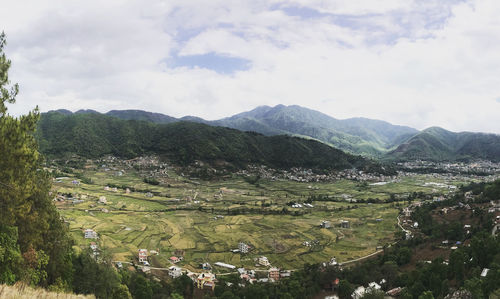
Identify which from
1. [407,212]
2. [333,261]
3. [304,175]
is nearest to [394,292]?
[333,261]

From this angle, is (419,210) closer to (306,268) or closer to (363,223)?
(363,223)

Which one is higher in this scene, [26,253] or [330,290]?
[26,253]

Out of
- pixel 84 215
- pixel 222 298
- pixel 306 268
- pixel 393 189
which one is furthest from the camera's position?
pixel 393 189

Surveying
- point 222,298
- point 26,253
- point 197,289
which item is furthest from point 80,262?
point 197,289

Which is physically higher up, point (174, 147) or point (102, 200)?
point (174, 147)

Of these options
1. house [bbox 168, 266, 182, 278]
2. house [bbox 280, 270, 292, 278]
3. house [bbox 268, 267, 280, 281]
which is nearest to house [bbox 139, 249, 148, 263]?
house [bbox 168, 266, 182, 278]

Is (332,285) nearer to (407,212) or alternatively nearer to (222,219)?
(222,219)

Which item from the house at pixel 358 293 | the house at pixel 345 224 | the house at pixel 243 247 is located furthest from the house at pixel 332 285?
the house at pixel 345 224
